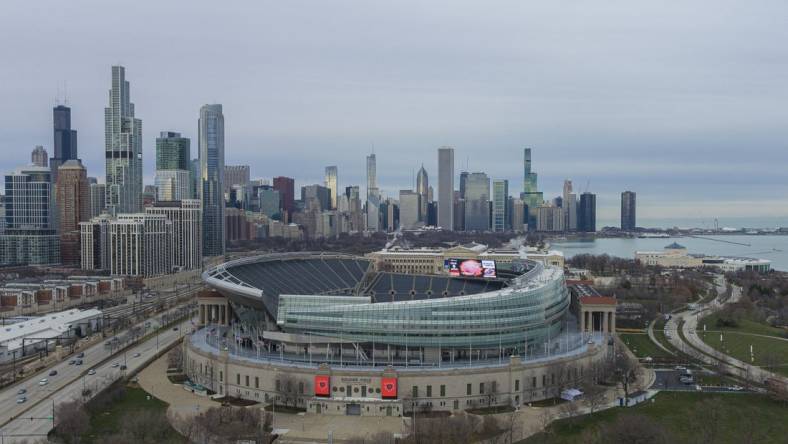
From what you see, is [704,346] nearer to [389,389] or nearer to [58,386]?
[389,389]

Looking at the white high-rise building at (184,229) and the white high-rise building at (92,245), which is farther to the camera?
the white high-rise building at (184,229)

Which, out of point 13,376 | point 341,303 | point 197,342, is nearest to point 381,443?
point 341,303

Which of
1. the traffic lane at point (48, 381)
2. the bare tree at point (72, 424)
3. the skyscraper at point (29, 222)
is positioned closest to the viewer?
the bare tree at point (72, 424)

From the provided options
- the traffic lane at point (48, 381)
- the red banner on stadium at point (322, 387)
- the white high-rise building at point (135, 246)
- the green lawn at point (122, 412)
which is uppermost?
the white high-rise building at point (135, 246)

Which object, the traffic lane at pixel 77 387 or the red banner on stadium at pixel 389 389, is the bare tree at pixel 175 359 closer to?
the traffic lane at pixel 77 387

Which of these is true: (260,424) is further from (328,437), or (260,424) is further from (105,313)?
(105,313)

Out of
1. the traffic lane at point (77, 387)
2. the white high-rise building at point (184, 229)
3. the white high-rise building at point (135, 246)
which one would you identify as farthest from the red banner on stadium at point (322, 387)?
the white high-rise building at point (184, 229)

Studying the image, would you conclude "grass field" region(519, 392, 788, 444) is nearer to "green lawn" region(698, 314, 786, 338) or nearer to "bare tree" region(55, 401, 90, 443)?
"bare tree" region(55, 401, 90, 443)

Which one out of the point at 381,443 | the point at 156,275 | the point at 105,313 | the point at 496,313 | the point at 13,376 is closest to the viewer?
the point at 381,443
